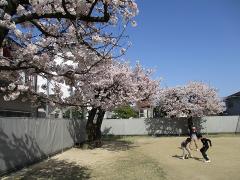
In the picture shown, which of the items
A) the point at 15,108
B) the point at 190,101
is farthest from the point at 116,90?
the point at 190,101

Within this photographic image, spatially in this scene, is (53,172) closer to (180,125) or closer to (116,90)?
(116,90)

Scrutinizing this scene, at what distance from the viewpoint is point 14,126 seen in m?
16.1

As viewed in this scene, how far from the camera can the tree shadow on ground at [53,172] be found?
14.9 meters

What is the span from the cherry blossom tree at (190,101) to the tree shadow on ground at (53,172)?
25.1 m

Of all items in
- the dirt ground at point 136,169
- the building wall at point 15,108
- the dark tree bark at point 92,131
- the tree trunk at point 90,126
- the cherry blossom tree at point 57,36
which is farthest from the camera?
the tree trunk at point 90,126

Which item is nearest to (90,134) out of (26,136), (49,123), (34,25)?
(49,123)

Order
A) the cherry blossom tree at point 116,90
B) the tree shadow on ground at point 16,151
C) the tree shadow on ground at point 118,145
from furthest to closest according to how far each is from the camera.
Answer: the tree shadow on ground at point 118,145 < the cherry blossom tree at point 116,90 < the tree shadow on ground at point 16,151

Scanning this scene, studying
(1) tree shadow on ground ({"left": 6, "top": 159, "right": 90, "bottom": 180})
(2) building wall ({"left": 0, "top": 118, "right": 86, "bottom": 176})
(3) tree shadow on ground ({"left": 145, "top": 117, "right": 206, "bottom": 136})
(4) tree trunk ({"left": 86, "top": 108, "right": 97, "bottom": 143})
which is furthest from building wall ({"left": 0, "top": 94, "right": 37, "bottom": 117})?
(3) tree shadow on ground ({"left": 145, "top": 117, "right": 206, "bottom": 136})

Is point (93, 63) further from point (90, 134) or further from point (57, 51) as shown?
point (90, 134)

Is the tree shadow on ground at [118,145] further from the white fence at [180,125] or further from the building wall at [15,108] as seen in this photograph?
the white fence at [180,125]

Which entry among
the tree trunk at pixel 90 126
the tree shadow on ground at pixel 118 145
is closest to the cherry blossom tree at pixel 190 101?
the tree shadow on ground at pixel 118 145

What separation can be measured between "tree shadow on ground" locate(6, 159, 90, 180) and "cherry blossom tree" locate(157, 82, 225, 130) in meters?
25.1

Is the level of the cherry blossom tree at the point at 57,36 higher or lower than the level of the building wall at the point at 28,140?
higher

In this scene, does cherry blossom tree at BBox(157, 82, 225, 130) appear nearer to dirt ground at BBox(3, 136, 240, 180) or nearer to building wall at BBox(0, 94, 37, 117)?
building wall at BBox(0, 94, 37, 117)
